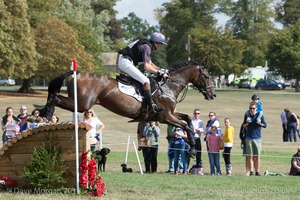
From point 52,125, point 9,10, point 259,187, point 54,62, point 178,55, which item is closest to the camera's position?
point 52,125

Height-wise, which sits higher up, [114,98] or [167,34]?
[167,34]

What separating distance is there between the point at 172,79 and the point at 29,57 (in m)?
45.5

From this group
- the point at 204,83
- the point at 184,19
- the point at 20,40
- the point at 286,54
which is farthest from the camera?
the point at 184,19

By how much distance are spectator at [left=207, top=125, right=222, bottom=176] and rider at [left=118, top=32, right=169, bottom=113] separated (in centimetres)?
587

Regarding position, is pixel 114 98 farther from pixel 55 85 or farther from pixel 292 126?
pixel 292 126

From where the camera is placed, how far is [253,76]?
360 feet

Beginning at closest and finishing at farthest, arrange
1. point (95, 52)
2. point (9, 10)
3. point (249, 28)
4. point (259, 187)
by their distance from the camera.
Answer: point (259, 187)
point (9, 10)
point (95, 52)
point (249, 28)

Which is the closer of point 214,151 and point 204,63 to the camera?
point 204,63

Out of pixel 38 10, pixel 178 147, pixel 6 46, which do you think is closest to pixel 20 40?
pixel 6 46

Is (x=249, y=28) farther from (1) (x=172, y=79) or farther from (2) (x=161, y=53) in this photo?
(1) (x=172, y=79)

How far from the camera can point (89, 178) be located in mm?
10312

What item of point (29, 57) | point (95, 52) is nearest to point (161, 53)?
point (95, 52)

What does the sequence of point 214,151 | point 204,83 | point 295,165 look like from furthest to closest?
point 214,151
point 295,165
point 204,83

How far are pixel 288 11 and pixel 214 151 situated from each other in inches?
4676
